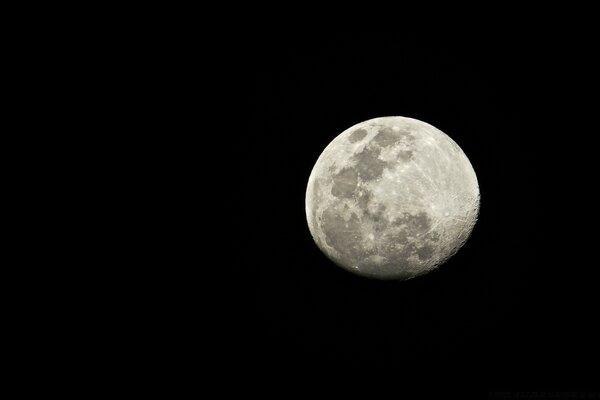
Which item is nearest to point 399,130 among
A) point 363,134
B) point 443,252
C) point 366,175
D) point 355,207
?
point 363,134

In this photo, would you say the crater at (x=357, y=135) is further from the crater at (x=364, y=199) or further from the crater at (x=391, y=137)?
the crater at (x=364, y=199)

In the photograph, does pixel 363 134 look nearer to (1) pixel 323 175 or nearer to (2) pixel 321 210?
(1) pixel 323 175

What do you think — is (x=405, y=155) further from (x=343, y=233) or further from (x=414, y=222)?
(x=343, y=233)

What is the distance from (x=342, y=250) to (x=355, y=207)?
0.39 meters

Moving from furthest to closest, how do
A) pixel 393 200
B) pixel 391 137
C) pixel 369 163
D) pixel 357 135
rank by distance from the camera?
pixel 357 135 < pixel 391 137 < pixel 369 163 < pixel 393 200

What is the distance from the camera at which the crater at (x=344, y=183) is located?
3.28 meters

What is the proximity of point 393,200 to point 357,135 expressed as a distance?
699 millimetres

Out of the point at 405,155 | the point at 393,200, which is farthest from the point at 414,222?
the point at 405,155

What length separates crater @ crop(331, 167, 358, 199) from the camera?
10.8 feet

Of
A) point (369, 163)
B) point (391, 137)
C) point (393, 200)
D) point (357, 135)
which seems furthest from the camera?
point (357, 135)

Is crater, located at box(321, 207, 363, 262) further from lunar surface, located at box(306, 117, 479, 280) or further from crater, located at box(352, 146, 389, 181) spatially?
crater, located at box(352, 146, 389, 181)

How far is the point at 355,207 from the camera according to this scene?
128 inches

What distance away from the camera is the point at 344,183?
10.9 ft

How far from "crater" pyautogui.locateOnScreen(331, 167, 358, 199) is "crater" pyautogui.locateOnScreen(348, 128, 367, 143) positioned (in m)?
0.31
